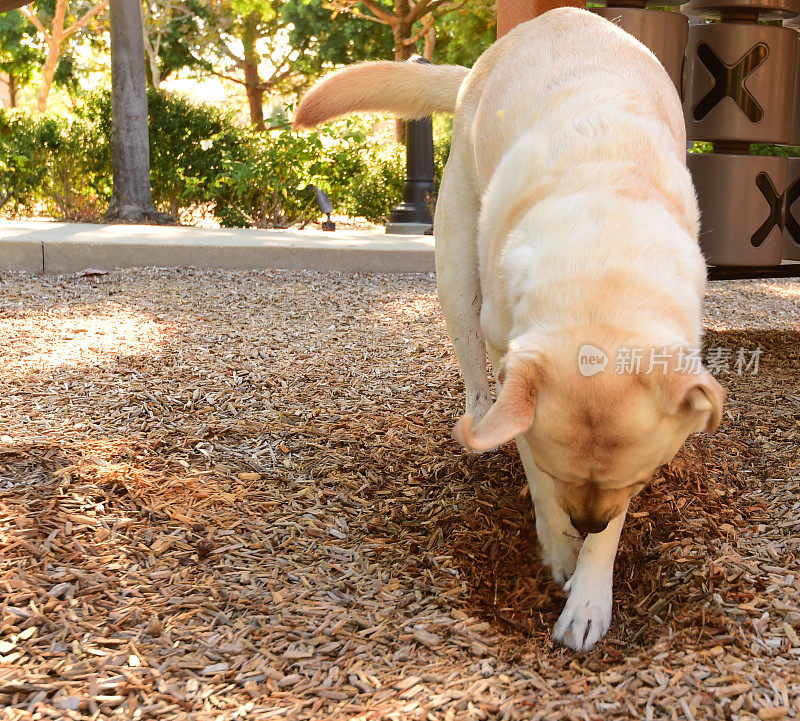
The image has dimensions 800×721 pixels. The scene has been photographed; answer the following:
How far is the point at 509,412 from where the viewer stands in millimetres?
1966

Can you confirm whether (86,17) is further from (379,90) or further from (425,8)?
(379,90)

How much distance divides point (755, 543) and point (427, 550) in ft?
3.69

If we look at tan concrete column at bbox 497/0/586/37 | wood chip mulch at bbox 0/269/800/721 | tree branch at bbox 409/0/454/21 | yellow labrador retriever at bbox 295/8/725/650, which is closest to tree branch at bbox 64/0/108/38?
tree branch at bbox 409/0/454/21

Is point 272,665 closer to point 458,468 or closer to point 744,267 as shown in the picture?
point 458,468

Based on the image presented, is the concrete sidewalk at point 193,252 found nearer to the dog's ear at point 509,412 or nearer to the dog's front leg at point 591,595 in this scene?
the dog's front leg at point 591,595

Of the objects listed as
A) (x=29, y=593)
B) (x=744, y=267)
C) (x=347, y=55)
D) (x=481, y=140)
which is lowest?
(x=29, y=593)

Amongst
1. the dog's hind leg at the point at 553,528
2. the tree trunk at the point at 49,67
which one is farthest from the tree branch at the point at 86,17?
the dog's hind leg at the point at 553,528

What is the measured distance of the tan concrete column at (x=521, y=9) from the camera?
4.59 meters

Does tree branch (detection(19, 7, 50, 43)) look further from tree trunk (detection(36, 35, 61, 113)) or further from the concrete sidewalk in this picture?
the concrete sidewalk

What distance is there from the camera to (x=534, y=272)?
2246mm

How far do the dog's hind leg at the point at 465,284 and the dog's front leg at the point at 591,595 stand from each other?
3.13ft

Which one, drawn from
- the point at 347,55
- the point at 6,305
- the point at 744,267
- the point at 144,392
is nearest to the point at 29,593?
the point at 144,392

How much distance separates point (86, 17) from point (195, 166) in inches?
507

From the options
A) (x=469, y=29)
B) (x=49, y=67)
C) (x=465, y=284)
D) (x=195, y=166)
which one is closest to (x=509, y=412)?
(x=465, y=284)
